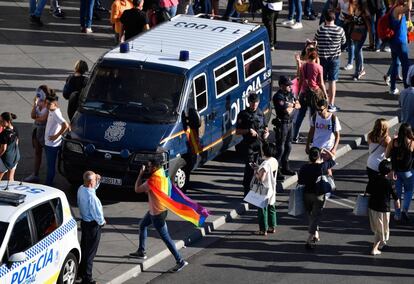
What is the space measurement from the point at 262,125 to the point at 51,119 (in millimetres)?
3325

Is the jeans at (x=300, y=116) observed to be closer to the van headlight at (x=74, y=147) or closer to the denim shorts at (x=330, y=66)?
the denim shorts at (x=330, y=66)

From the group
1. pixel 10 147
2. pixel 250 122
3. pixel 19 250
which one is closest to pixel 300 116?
pixel 250 122

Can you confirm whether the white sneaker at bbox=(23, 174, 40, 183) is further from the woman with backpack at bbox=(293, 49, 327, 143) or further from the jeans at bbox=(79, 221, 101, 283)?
the woman with backpack at bbox=(293, 49, 327, 143)

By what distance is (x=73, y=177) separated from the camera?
18.3 meters

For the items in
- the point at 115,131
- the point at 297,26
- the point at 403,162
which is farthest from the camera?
the point at 297,26

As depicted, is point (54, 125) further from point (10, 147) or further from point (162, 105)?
point (162, 105)

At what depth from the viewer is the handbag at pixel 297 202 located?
16.9m

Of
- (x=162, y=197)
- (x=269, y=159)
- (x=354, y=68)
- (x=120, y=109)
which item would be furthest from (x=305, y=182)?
(x=354, y=68)

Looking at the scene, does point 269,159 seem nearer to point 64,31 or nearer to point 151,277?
point 151,277

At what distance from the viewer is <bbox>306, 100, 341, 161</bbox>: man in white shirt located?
18.8 metres

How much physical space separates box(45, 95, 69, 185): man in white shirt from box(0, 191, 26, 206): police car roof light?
4.19 metres

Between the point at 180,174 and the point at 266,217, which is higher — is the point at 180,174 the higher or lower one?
the higher one

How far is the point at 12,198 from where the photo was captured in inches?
562

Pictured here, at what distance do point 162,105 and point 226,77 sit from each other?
170 cm
